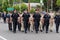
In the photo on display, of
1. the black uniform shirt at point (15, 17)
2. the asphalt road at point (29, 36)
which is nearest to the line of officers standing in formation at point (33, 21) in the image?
the black uniform shirt at point (15, 17)

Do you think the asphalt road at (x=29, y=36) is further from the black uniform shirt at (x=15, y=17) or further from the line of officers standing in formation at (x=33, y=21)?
the black uniform shirt at (x=15, y=17)

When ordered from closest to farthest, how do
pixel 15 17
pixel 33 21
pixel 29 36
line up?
1. pixel 29 36
2. pixel 15 17
3. pixel 33 21

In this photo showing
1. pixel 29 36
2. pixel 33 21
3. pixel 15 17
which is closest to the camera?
pixel 29 36

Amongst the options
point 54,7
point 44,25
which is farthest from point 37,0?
point 44,25

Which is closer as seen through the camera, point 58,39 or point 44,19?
point 58,39

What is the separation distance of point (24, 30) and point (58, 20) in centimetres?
293

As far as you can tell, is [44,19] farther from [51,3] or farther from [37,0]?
[37,0]

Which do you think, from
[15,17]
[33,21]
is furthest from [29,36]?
[33,21]

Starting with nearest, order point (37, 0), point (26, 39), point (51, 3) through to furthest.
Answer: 1. point (26, 39)
2. point (51, 3)
3. point (37, 0)

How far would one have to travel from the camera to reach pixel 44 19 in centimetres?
2731

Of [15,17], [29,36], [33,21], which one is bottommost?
[29,36]

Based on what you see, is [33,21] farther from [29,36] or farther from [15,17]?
[29,36]

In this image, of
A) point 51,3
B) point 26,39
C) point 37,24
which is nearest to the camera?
point 26,39

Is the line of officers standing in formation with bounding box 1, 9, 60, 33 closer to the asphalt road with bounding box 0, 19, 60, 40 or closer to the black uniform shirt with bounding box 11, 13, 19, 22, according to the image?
the black uniform shirt with bounding box 11, 13, 19, 22
